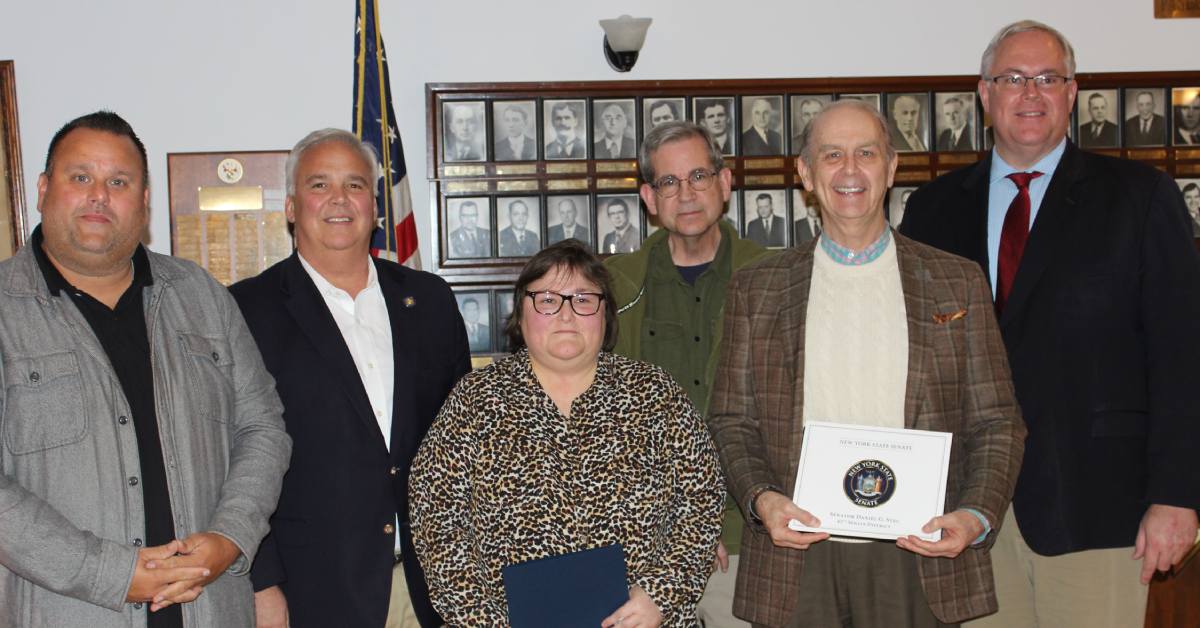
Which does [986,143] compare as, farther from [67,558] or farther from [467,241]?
[67,558]

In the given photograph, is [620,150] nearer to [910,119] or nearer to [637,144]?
[637,144]

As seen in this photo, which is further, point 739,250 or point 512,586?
point 739,250

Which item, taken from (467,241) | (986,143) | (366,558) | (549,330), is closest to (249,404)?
(366,558)

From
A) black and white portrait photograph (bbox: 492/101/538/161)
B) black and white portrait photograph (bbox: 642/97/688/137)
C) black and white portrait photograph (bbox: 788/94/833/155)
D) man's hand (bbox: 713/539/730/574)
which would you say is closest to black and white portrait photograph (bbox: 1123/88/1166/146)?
black and white portrait photograph (bbox: 788/94/833/155)

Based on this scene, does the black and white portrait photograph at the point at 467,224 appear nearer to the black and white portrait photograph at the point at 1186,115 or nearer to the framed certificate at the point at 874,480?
the framed certificate at the point at 874,480

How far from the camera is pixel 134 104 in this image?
16.0ft

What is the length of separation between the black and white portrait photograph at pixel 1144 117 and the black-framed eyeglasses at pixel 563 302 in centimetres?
393

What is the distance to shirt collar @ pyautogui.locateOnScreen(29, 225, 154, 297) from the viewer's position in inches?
88.4

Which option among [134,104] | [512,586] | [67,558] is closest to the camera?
[67,558]

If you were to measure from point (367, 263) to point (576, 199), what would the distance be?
7.09 feet

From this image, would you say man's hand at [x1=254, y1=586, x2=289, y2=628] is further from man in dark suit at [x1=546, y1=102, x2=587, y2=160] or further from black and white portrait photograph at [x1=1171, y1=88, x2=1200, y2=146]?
black and white portrait photograph at [x1=1171, y1=88, x2=1200, y2=146]

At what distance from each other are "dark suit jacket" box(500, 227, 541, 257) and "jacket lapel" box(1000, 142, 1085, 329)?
2664 mm

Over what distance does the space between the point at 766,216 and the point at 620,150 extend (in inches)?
32.3

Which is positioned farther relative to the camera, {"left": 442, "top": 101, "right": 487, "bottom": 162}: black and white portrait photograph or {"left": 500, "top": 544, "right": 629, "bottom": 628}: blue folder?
{"left": 442, "top": 101, "right": 487, "bottom": 162}: black and white portrait photograph
